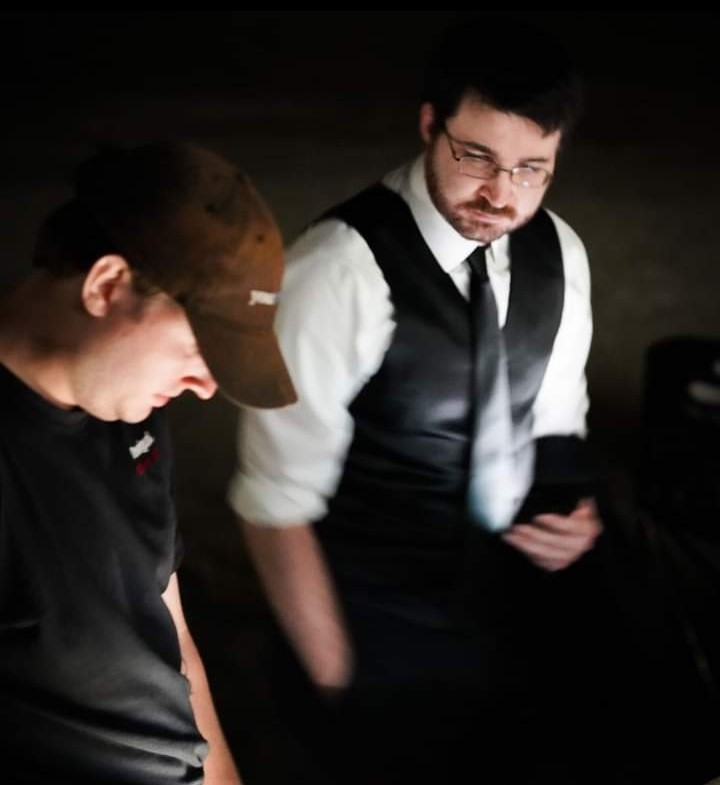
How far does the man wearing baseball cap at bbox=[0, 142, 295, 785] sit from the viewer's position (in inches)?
36.1

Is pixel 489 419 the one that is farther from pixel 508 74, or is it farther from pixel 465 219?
pixel 508 74

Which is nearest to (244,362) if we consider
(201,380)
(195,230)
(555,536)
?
(201,380)

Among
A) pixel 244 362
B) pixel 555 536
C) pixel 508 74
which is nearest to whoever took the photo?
→ pixel 244 362

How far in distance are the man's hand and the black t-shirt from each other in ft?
1.81

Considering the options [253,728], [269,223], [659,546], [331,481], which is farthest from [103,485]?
[659,546]

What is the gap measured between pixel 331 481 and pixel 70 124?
1173 millimetres

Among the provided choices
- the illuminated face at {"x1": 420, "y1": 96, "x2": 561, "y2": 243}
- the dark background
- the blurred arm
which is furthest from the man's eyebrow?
the blurred arm

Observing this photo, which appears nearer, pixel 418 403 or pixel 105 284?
pixel 105 284

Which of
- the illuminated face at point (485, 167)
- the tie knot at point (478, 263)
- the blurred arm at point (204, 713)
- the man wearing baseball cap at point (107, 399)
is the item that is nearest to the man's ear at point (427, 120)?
the illuminated face at point (485, 167)

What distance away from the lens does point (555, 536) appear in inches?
58.2

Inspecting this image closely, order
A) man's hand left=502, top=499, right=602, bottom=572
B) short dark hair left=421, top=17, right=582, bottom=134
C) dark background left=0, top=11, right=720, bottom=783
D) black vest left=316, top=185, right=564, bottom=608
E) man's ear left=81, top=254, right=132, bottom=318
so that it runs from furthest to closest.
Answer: dark background left=0, top=11, right=720, bottom=783 < man's hand left=502, top=499, right=602, bottom=572 < black vest left=316, top=185, right=564, bottom=608 < short dark hair left=421, top=17, right=582, bottom=134 < man's ear left=81, top=254, right=132, bottom=318

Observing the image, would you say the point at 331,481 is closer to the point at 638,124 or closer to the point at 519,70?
the point at 519,70

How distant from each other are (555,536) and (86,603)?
0.72 m

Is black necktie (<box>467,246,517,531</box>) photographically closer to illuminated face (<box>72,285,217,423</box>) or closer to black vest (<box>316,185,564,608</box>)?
black vest (<box>316,185,564,608</box>)
